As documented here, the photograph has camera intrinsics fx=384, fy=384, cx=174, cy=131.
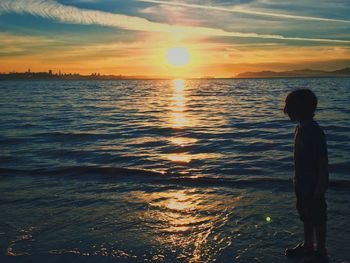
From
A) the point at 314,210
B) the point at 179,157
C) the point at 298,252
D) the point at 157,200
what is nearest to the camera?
the point at 314,210

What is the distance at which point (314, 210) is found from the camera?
4930mm

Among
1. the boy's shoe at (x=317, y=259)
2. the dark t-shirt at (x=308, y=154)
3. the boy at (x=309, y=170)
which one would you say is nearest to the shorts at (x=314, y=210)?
the boy at (x=309, y=170)

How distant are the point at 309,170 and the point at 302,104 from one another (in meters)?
0.86

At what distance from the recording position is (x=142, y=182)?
949cm

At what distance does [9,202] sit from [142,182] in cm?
310

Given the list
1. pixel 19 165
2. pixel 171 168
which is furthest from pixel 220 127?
pixel 19 165

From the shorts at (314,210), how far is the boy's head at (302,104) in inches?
41.9

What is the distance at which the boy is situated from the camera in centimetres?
477

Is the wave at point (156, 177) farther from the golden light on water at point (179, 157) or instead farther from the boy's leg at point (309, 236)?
the boy's leg at point (309, 236)

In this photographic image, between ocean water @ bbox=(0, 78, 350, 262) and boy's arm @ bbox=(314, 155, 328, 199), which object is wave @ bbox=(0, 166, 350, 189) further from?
boy's arm @ bbox=(314, 155, 328, 199)

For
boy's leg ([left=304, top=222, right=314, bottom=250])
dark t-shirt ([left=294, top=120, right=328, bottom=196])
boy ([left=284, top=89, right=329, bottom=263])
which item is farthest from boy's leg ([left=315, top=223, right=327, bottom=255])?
dark t-shirt ([left=294, top=120, right=328, bottom=196])

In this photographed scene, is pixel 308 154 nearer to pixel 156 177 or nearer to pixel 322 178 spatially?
pixel 322 178

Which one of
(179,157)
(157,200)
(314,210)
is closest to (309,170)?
(314,210)

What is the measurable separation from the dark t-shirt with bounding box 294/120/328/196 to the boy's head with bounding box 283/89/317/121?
0.11 m
